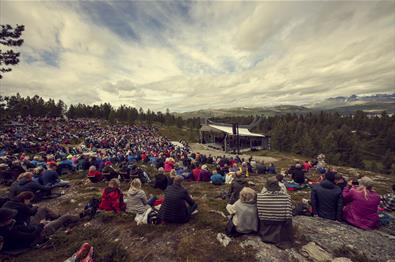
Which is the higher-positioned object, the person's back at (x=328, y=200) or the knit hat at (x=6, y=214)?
the knit hat at (x=6, y=214)

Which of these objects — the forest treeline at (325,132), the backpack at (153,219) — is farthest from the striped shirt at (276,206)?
the forest treeline at (325,132)

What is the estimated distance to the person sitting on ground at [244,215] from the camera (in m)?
5.42

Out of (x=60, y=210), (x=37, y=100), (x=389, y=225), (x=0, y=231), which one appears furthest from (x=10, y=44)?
(x=37, y=100)

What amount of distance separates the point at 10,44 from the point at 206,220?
21.4m

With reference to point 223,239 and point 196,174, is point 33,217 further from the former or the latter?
point 196,174

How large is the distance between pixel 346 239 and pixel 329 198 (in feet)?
4.41

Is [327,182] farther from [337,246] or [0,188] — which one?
[0,188]

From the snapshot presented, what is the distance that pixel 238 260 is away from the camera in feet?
15.8

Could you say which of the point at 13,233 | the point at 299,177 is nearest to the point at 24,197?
the point at 13,233

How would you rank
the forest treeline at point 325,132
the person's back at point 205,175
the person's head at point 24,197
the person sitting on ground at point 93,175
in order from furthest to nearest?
the forest treeline at point 325,132 → the person's back at point 205,175 → the person sitting on ground at point 93,175 → the person's head at point 24,197

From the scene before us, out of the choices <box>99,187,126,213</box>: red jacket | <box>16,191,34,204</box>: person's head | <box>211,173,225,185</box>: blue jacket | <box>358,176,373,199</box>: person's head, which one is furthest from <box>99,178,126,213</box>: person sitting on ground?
<box>358,176,373,199</box>: person's head

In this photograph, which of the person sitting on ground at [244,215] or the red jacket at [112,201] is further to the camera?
the red jacket at [112,201]

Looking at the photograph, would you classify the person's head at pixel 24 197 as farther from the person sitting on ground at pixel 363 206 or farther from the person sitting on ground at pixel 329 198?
the person sitting on ground at pixel 363 206

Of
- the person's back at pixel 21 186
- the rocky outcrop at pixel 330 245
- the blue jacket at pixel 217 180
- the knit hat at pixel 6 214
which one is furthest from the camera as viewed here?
the blue jacket at pixel 217 180
